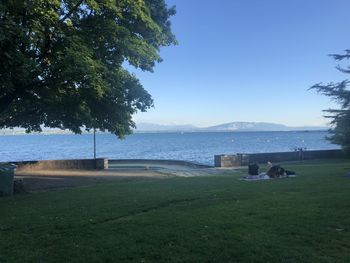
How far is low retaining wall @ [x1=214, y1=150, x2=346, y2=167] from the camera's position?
32.6m

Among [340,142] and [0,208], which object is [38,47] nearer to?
[0,208]

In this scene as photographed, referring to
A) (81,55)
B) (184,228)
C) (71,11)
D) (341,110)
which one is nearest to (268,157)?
(341,110)

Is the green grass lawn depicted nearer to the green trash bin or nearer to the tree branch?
the green trash bin

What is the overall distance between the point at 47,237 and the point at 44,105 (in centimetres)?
1267

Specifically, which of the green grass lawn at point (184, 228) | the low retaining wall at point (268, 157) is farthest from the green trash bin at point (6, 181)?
the low retaining wall at point (268, 157)

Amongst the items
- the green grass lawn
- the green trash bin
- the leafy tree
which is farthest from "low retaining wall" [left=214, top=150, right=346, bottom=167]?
the green grass lawn

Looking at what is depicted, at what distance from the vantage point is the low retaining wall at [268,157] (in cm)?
3259

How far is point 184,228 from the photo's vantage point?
807cm

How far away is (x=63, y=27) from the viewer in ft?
51.5

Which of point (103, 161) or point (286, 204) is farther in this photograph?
point (103, 161)

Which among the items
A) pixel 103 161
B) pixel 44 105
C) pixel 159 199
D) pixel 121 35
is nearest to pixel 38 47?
pixel 121 35

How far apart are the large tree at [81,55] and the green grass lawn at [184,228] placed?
4.70 metres

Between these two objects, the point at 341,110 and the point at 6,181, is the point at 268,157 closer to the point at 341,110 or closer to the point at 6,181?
the point at 341,110

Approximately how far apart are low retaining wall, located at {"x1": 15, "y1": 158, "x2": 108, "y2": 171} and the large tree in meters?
8.34
